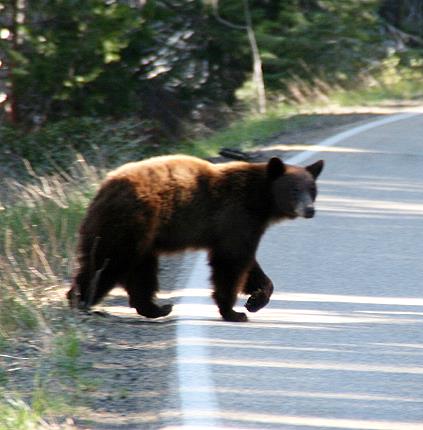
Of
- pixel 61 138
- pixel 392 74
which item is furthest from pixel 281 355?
pixel 392 74

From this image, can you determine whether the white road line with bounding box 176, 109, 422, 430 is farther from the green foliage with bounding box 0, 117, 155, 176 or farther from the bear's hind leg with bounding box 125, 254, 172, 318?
the green foliage with bounding box 0, 117, 155, 176

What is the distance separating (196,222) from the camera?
7.70 meters

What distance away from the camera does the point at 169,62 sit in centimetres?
2602

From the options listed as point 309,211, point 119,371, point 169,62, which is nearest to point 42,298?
point 119,371

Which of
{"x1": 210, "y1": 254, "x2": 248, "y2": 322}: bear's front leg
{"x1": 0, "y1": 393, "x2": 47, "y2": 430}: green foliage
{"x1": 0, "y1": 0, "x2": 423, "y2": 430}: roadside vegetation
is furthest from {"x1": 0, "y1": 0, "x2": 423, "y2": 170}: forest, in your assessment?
{"x1": 0, "y1": 393, "x2": 47, "y2": 430}: green foliage

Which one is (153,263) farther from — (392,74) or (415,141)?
(392,74)

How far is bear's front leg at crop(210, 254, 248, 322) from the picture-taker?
7.58 metres

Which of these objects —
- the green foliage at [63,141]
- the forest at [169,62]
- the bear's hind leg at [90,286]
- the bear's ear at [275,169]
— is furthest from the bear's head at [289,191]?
the forest at [169,62]

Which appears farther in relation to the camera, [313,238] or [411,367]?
[313,238]

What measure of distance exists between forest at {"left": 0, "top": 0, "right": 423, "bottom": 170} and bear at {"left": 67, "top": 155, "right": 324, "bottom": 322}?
415 inches

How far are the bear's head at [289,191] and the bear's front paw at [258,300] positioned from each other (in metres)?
0.60

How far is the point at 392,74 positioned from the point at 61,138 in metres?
13.0

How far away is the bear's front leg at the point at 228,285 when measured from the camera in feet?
24.9

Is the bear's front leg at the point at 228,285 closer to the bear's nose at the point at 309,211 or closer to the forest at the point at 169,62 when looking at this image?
the bear's nose at the point at 309,211
